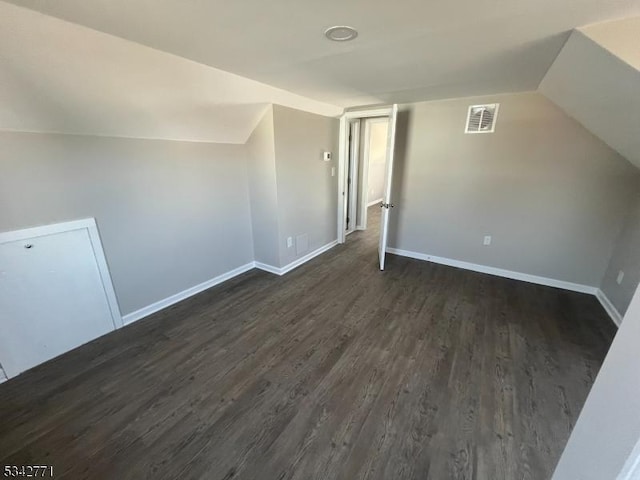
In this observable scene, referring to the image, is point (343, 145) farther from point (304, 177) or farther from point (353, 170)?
point (304, 177)

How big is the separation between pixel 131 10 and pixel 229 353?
2.19 metres

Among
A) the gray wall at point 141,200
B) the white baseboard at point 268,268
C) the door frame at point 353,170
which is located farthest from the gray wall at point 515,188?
the gray wall at point 141,200

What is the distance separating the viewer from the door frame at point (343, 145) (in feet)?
11.3

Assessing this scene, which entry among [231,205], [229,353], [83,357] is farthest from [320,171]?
[83,357]

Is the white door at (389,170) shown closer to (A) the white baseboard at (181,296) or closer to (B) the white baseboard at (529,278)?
(B) the white baseboard at (529,278)

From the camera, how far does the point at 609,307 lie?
2.63m

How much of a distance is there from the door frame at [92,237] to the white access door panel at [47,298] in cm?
2

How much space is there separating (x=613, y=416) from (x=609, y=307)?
2965mm

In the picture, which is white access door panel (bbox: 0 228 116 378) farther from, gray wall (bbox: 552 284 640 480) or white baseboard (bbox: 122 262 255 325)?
gray wall (bbox: 552 284 640 480)

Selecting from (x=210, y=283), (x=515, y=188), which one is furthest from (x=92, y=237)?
(x=515, y=188)

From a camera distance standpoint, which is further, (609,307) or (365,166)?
(365,166)

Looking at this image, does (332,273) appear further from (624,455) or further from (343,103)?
(624,455)

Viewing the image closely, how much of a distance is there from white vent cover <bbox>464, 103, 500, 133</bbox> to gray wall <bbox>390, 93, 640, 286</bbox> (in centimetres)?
6

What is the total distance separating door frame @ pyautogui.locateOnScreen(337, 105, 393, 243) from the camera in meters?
3.44
